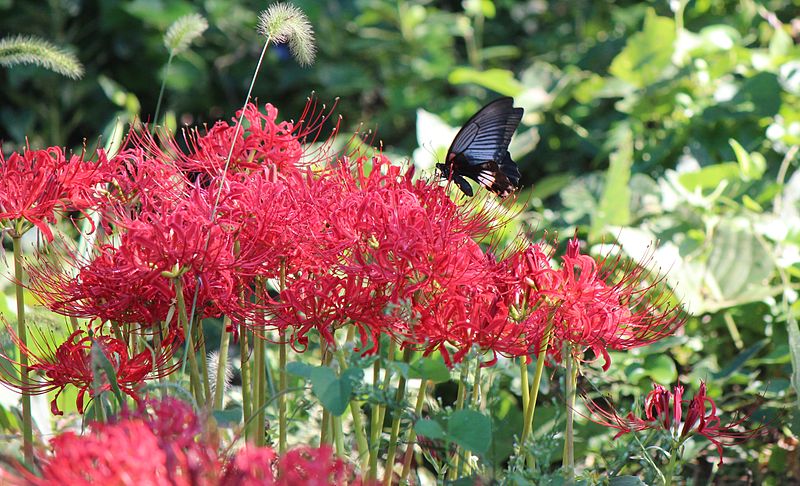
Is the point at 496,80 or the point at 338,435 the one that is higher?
the point at 496,80

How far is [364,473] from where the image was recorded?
1017 millimetres

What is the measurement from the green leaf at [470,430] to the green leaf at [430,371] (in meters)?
0.08

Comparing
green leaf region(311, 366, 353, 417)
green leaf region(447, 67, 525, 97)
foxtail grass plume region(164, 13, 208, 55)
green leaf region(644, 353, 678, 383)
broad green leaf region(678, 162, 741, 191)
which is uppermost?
green leaf region(447, 67, 525, 97)

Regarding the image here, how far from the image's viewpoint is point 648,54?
8.71ft

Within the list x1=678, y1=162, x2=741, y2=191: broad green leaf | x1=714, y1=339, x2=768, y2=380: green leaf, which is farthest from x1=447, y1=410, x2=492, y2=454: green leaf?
x1=678, y1=162, x2=741, y2=191: broad green leaf

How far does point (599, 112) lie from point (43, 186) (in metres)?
2.20

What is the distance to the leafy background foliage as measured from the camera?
70.9 inches

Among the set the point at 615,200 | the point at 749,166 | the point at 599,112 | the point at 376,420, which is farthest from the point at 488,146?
the point at 599,112

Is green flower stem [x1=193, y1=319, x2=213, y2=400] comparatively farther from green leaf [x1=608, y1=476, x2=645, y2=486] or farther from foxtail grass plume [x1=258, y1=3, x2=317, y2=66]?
green leaf [x1=608, y1=476, x2=645, y2=486]

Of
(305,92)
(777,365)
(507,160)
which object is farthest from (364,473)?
(305,92)

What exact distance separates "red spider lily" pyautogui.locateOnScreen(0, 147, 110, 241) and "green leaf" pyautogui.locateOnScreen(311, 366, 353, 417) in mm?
369

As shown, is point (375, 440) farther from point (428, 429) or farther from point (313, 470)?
point (313, 470)

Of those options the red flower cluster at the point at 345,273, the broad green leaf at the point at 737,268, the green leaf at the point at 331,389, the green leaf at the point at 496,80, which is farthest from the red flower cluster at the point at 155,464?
the green leaf at the point at 496,80

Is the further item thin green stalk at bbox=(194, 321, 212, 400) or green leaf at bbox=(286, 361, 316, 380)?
thin green stalk at bbox=(194, 321, 212, 400)
